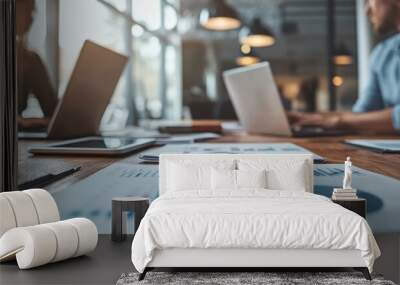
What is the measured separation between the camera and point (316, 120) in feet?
18.0

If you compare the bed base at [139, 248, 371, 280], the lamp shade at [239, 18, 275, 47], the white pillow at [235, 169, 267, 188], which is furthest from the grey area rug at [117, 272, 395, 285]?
the lamp shade at [239, 18, 275, 47]

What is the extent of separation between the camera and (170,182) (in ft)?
16.9

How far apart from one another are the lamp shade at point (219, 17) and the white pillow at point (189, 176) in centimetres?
134

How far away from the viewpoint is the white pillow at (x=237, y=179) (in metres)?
4.94

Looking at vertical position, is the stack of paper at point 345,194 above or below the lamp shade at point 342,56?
below

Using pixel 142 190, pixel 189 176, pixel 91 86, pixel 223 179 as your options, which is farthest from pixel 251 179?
pixel 91 86

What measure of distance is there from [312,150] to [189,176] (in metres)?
1.21

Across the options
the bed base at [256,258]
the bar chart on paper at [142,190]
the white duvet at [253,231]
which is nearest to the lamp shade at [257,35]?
the bar chart on paper at [142,190]

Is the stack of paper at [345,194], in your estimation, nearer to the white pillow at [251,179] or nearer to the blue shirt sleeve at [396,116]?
the white pillow at [251,179]

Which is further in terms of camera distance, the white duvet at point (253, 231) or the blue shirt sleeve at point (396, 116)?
the blue shirt sleeve at point (396, 116)

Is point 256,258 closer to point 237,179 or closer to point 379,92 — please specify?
point 237,179

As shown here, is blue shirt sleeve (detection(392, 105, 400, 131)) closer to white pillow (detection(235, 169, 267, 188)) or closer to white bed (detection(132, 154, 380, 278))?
white pillow (detection(235, 169, 267, 188))

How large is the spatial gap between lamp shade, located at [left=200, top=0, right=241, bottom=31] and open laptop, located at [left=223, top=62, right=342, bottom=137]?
424 mm

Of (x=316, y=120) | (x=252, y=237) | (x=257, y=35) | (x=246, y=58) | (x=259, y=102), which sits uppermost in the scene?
(x=257, y=35)
